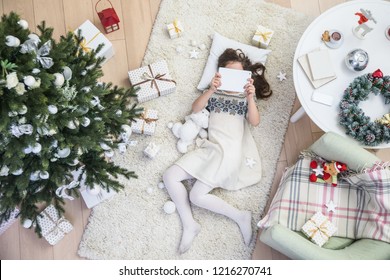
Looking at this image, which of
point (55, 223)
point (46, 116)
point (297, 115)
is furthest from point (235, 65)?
point (55, 223)

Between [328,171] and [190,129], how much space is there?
0.67m

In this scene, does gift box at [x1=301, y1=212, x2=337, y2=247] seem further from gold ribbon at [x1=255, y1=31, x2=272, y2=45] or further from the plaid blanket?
gold ribbon at [x1=255, y1=31, x2=272, y2=45]

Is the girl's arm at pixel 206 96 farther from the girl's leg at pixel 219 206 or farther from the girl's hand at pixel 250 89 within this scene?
the girl's leg at pixel 219 206

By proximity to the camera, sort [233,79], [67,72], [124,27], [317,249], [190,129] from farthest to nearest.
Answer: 1. [124,27]
2. [190,129]
3. [233,79]
4. [317,249]
5. [67,72]

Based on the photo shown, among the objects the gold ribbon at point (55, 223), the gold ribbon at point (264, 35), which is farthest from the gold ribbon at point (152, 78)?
the gold ribbon at point (55, 223)

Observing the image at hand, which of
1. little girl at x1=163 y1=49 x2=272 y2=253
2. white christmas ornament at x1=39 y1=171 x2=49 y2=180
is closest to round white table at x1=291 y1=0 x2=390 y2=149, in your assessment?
little girl at x1=163 y1=49 x2=272 y2=253

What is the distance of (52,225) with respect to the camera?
1.87 meters

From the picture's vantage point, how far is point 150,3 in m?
2.19

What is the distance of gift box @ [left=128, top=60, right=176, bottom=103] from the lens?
2.00 meters

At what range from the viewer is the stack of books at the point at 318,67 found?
1.67m

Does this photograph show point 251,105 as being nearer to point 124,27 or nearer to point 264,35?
point 264,35

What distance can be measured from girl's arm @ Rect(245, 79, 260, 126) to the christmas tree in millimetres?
618

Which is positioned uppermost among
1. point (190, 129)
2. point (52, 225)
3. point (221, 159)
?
point (190, 129)

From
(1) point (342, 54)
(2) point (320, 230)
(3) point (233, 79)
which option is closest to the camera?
(2) point (320, 230)
